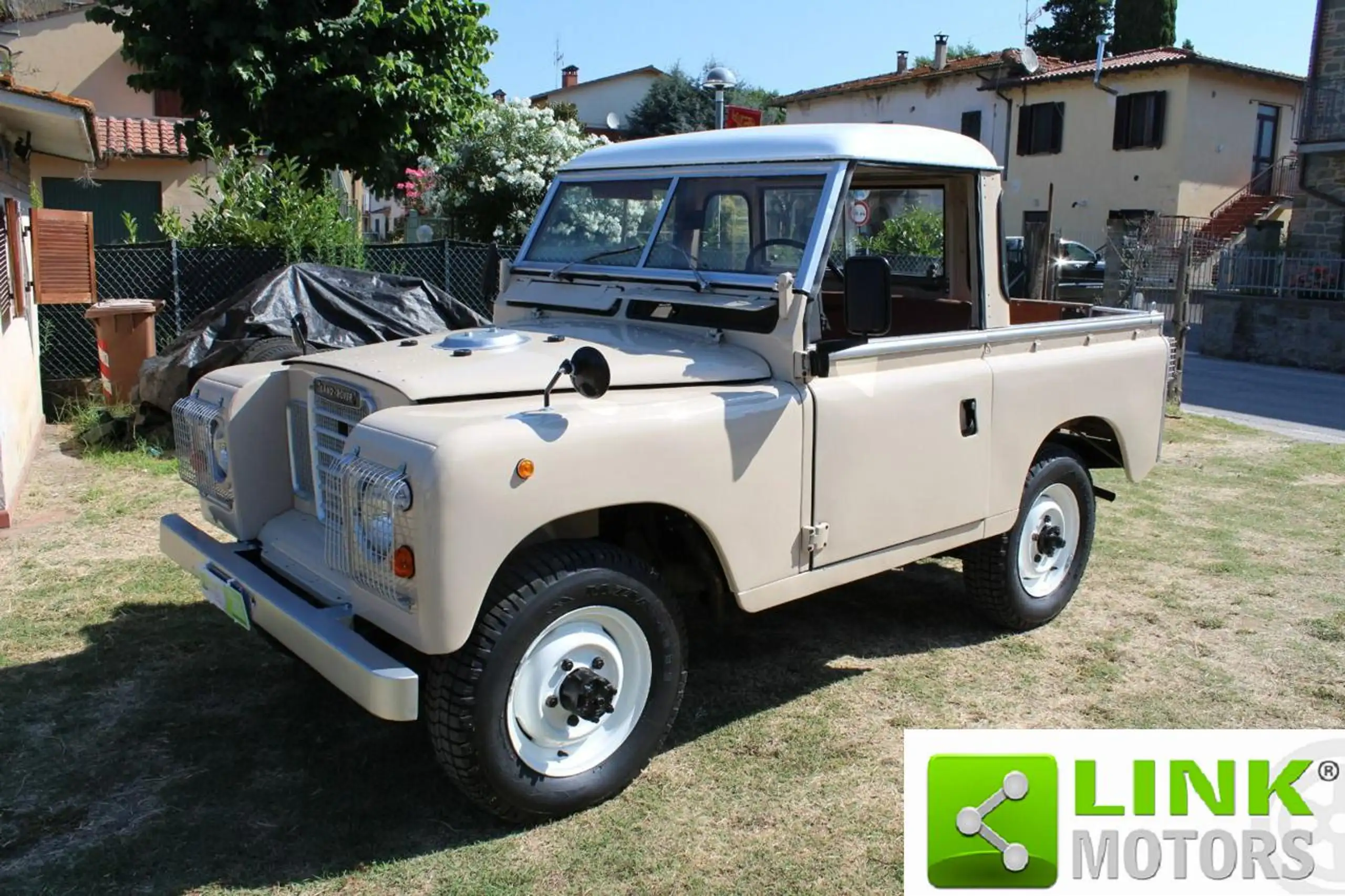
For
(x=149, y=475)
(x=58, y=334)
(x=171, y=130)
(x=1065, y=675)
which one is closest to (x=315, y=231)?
(x=58, y=334)

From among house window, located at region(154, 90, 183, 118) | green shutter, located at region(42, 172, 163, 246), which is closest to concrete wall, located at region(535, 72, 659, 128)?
house window, located at region(154, 90, 183, 118)

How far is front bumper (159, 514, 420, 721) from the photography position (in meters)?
3.12

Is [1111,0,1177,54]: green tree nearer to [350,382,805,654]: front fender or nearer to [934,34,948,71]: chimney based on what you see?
[934,34,948,71]: chimney

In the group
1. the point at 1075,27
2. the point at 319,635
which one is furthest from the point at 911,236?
the point at 1075,27

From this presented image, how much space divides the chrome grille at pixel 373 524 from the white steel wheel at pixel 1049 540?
3137 mm

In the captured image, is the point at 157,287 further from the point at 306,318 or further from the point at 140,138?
the point at 140,138

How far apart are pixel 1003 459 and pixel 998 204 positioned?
3.76 ft

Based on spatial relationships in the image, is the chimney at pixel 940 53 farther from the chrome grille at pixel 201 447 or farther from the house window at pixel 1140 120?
the chrome grille at pixel 201 447

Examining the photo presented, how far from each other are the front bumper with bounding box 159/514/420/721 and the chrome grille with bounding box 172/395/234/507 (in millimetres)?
229

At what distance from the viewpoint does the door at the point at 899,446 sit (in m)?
4.17

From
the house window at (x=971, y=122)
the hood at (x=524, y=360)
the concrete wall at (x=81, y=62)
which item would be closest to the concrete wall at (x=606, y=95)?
the house window at (x=971, y=122)

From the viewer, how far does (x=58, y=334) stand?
34.3ft

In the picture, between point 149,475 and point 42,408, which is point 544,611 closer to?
point 149,475

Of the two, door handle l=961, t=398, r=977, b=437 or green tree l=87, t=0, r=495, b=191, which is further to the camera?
green tree l=87, t=0, r=495, b=191
